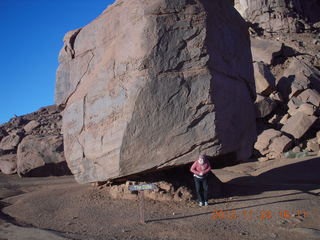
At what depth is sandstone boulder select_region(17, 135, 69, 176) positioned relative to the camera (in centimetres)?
1164

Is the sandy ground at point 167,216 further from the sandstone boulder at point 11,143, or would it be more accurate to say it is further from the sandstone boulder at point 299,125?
the sandstone boulder at point 11,143

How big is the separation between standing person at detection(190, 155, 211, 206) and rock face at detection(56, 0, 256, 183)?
0.16m

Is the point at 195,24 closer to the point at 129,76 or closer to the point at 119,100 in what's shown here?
the point at 129,76

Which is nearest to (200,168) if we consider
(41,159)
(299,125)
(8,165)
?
(41,159)

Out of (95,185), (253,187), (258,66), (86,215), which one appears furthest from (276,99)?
(86,215)

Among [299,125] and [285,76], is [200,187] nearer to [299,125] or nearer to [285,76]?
[299,125]

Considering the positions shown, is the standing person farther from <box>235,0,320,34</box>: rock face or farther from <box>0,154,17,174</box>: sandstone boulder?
<box>235,0,320,34</box>: rock face

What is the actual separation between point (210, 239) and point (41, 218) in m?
3.07

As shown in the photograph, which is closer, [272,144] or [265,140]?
[272,144]

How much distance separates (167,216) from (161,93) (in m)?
2.02

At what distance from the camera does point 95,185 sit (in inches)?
291

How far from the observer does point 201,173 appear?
5.55 metres

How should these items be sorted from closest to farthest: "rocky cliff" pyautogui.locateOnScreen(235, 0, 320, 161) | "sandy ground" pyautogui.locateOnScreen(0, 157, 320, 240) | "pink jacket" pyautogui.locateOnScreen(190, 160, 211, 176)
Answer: "sandy ground" pyautogui.locateOnScreen(0, 157, 320, 240) < "pink jacket" pyautogui.locateOnScreen(190, 160, 211, 176) < "rocky cliff" pyautogui.locateOnScreen(235, 0, 320, 161)

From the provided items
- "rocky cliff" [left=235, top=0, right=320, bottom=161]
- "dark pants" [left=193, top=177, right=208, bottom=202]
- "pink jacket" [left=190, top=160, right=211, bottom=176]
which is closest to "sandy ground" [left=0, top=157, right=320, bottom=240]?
"dark pants" [left=193, top=177, right=208, bottom=202]
